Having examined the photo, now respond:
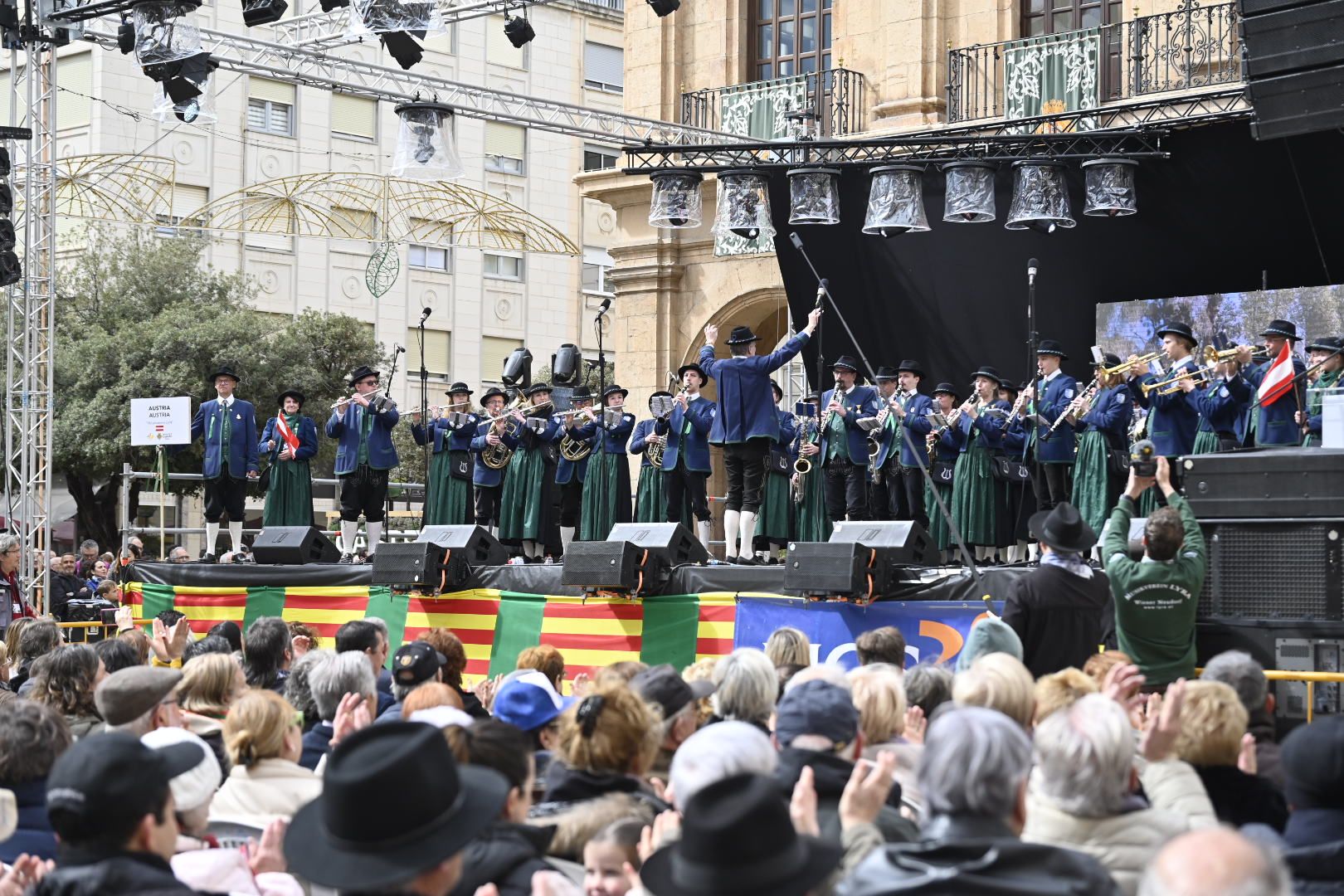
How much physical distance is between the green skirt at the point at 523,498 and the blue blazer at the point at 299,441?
67.1 inches

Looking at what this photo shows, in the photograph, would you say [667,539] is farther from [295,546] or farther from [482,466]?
[482,466]

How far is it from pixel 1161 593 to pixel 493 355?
112ft

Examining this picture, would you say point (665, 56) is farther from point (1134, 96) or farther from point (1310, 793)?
point (1310, 793)

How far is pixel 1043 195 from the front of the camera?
14.2 metres

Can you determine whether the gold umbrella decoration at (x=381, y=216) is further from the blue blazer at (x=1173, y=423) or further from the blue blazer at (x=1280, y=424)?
the blue blazer at (x=1280, y=424)

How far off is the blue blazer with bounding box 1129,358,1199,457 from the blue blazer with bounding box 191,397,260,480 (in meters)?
7.26

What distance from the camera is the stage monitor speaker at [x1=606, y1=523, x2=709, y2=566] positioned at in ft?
35.1

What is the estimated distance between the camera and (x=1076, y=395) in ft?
40.8

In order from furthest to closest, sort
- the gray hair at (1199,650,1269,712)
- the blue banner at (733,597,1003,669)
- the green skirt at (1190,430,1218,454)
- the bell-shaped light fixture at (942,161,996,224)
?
the bell-shaped light fixture at (942,161,996,224) → the green skirt at (1190,430,1218,454) → the blue banner at (733,597,1003,669) → the gray hair at (1199,650,1269,712)

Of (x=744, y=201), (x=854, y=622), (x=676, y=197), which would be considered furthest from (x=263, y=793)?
(x=676, y=197)

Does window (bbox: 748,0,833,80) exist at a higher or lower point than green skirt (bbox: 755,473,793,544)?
higher

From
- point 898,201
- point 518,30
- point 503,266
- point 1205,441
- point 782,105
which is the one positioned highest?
point 503,266

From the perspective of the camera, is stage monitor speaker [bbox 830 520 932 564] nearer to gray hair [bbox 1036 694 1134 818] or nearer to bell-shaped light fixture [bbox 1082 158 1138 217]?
bell-shaped light fixture [bbox 1082 158 1138 217]

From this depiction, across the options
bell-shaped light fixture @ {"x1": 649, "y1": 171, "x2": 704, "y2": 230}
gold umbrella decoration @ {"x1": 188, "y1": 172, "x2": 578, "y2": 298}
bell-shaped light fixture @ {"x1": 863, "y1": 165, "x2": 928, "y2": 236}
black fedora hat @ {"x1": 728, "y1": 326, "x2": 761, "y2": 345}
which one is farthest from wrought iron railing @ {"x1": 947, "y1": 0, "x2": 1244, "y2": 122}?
gold umbrella decoration @ {"x1": 188, "y1": 172, "x2": 578, "y2": 298}
